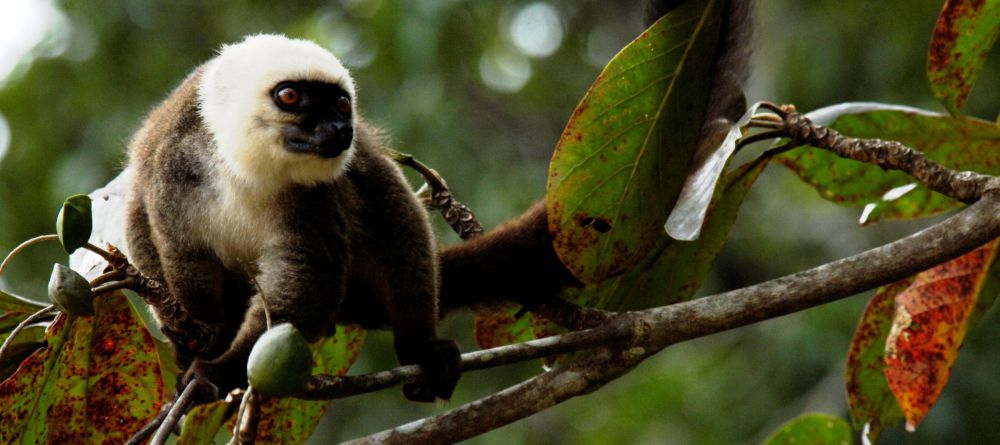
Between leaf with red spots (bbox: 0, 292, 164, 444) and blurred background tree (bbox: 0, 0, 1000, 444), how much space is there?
411 centimetres

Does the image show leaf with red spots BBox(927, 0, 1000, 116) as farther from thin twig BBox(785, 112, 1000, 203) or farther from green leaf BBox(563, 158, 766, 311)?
green leaf BBox(563, 158, 766, 311)

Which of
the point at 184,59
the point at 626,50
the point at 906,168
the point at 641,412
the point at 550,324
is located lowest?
the point at 641,412

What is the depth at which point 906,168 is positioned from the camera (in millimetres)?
2586

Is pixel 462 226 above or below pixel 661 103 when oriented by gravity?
below

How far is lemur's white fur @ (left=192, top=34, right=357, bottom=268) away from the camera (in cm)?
312

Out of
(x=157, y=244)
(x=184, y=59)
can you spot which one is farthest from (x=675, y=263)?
(x=184, y=59)

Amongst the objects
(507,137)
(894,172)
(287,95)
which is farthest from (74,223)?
(507,137)

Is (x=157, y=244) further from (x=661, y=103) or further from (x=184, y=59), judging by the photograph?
(x=184, y=59)

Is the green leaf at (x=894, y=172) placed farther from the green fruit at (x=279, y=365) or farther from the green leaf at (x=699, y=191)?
the green fruit at (x=279, y=365)

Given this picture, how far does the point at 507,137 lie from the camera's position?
983cm

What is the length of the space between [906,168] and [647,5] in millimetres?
766

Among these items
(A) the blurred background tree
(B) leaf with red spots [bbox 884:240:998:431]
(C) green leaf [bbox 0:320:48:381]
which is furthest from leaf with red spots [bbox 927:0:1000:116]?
(A) the blurred background tree

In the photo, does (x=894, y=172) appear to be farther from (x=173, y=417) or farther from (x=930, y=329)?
(x=173, y=417)

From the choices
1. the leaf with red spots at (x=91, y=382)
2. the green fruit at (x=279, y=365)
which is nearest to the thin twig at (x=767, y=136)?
the green fruit at (x=279, y=365)
